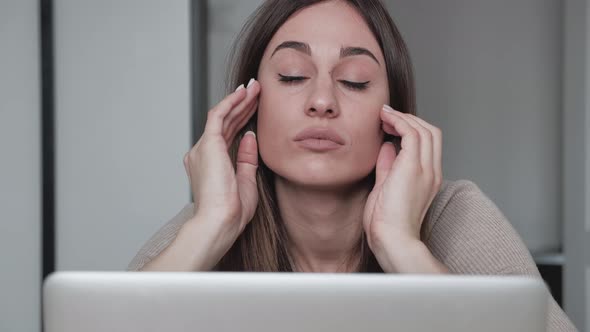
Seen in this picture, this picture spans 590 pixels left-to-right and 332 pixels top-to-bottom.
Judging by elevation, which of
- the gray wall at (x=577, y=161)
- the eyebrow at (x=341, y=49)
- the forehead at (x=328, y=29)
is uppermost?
the forehead at (x=328, y=29)

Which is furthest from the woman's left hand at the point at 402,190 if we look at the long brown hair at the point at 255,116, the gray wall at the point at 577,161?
the gray wall at the point at 577,161

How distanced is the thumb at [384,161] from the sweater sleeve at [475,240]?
0.48ft

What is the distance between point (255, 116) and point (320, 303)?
925 mm

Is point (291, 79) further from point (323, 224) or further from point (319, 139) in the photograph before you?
point (323, 224)

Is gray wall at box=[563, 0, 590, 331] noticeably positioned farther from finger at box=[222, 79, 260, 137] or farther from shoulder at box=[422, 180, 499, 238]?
finger at box=[222, 79, 260, 137]

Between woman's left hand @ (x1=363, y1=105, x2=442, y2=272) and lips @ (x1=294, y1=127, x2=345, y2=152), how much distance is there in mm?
125

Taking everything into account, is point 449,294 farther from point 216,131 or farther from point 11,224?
point 11,224

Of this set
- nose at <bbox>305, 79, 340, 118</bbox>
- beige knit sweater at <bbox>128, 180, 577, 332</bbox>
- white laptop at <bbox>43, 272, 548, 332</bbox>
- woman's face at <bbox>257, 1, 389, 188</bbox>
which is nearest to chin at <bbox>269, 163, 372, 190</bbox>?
woman's face at <bbox>257, 1, 389, 188</bbox>

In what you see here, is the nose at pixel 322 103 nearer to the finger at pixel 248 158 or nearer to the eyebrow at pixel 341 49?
the eyebrow at pixel 341 49

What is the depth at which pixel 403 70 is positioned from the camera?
4.41ft

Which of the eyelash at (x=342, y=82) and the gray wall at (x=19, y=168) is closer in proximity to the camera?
the eyelash at (x=342, y=82)

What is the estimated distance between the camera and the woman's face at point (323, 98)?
1196mm

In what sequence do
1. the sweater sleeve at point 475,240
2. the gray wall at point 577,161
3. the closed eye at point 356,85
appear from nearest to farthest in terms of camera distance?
1. the sweater sleeve at point 475,240
2. the closed eye at point 356,85
3. the gray wall at point 577,161

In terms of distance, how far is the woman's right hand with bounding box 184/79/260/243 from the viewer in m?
1.18
